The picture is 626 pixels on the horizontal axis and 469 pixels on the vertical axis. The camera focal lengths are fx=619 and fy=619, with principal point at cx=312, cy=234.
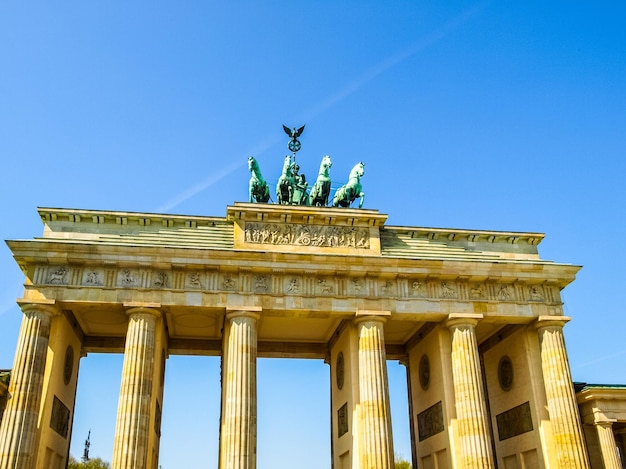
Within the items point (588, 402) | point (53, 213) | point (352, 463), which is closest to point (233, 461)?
point (352, 463)

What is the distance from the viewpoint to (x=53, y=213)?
29047 mm

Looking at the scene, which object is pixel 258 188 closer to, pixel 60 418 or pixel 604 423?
pixel 60 418

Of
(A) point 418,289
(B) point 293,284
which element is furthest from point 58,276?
(A) point 418,289

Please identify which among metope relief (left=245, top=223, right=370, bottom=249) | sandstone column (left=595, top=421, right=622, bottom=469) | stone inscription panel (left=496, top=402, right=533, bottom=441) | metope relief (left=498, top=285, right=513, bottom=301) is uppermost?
metope relief (left=245, top=223, right=370, bottom=249)

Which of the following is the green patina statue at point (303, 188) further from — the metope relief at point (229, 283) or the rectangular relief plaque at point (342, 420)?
the rectangular relief plaque at point (342, 420)

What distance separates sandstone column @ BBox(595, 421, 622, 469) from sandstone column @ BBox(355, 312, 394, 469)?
10.6 m

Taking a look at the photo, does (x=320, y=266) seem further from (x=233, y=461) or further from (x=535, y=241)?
(x=535, y=241)

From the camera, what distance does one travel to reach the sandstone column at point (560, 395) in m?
27.3

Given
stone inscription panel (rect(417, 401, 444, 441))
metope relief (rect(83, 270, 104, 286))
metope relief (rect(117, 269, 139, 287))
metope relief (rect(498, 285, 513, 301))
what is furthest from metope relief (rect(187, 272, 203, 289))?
metope relief (rect(498, 285, 513, 301))

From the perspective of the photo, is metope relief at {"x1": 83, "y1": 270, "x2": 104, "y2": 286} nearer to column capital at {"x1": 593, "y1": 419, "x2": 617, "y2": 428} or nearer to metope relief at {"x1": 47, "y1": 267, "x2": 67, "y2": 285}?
metope relief at {"x1": 47, "y1": 267, "x2": 67, "y2": 285}

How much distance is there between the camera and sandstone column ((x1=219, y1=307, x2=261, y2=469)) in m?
24.9

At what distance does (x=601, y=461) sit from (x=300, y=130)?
2262 cm

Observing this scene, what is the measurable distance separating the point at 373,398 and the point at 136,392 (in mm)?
10003

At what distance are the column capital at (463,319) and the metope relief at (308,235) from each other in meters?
5.18
